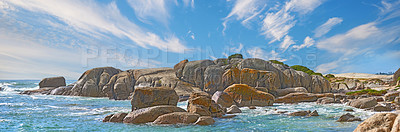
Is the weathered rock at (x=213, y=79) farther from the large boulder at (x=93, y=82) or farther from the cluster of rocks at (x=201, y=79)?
the large boulder at (x=93, y=82)

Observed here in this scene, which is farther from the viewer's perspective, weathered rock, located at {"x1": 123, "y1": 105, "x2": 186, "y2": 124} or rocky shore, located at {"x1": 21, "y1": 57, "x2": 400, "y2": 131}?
rocky shore, located at {"x1": 21, "y1": 57, "x2": 400, "y2": 131}

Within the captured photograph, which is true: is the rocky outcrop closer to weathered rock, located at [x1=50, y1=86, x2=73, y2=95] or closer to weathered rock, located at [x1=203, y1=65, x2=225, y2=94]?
weathered rock, located at [x1=203, y1=65, x2=225, y2=94]

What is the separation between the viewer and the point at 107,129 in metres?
12.8

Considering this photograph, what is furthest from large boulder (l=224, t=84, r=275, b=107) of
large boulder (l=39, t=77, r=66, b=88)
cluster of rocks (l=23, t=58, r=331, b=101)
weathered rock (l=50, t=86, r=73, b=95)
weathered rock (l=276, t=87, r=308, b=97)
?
large boulder (l=39, t=77, r=66, b=88)

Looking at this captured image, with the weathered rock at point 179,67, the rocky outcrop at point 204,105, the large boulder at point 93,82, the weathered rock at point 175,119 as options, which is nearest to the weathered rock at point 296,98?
the rocky outcrop at point 204,105

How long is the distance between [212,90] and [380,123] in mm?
35418

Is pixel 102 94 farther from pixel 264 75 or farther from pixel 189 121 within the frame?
pixel 189 121

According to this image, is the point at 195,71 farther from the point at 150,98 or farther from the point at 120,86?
the point at 150,98

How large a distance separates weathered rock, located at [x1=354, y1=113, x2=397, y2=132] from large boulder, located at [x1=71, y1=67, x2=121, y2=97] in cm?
4711

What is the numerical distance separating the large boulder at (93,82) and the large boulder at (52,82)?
513 inches

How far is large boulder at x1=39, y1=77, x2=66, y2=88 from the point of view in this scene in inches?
2382

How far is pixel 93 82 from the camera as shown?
50.2 m

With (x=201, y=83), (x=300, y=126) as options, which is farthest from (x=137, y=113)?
(x=201, y=83)

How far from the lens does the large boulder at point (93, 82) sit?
157ft
